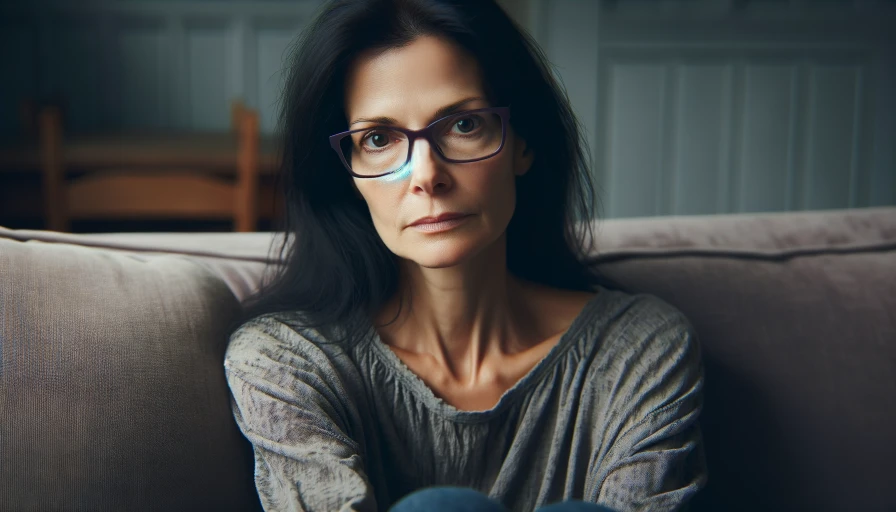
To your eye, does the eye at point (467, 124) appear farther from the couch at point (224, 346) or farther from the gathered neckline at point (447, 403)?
the couch at point (224, 346)

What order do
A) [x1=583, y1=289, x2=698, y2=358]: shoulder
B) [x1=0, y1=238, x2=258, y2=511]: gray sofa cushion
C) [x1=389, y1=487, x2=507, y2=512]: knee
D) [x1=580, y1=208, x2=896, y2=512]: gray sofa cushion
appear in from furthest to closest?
[x1=580, y1=208, x2=896, y2=512]: gray sofa cushion < [x1=583, y1=289, x2=698, y2=358]: shoulder < [x1=0, y1=238, x2=258, y2=511]: gray sofa cushion < [x1=389, y1=487, x2=507, y2=512]: knee

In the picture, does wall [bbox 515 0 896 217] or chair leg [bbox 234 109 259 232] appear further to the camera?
wall [bbox 515 0 896 217]

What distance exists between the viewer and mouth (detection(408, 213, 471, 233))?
106cm

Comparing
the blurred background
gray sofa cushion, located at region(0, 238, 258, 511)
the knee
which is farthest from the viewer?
the blurred background

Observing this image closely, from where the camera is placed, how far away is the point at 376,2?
42.4 inches

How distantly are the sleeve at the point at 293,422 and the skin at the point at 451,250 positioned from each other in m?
0.15

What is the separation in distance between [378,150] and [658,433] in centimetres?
49

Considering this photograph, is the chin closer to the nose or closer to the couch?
the nose

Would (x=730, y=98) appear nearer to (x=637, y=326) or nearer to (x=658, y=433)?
(x=637, y=326)

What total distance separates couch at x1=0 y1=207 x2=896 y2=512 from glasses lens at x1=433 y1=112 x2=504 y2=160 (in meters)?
0.39

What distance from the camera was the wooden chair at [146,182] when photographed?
2.28m

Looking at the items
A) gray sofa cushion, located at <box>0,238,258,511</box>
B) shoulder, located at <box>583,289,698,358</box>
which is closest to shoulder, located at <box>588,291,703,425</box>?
shoulder, located at <box>583,289,698,358</box>

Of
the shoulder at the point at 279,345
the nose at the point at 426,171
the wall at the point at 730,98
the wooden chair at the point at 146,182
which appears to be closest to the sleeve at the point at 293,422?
the shoulder at the point at 279,345

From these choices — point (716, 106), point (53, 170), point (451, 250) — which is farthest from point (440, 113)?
point (716, 106)
